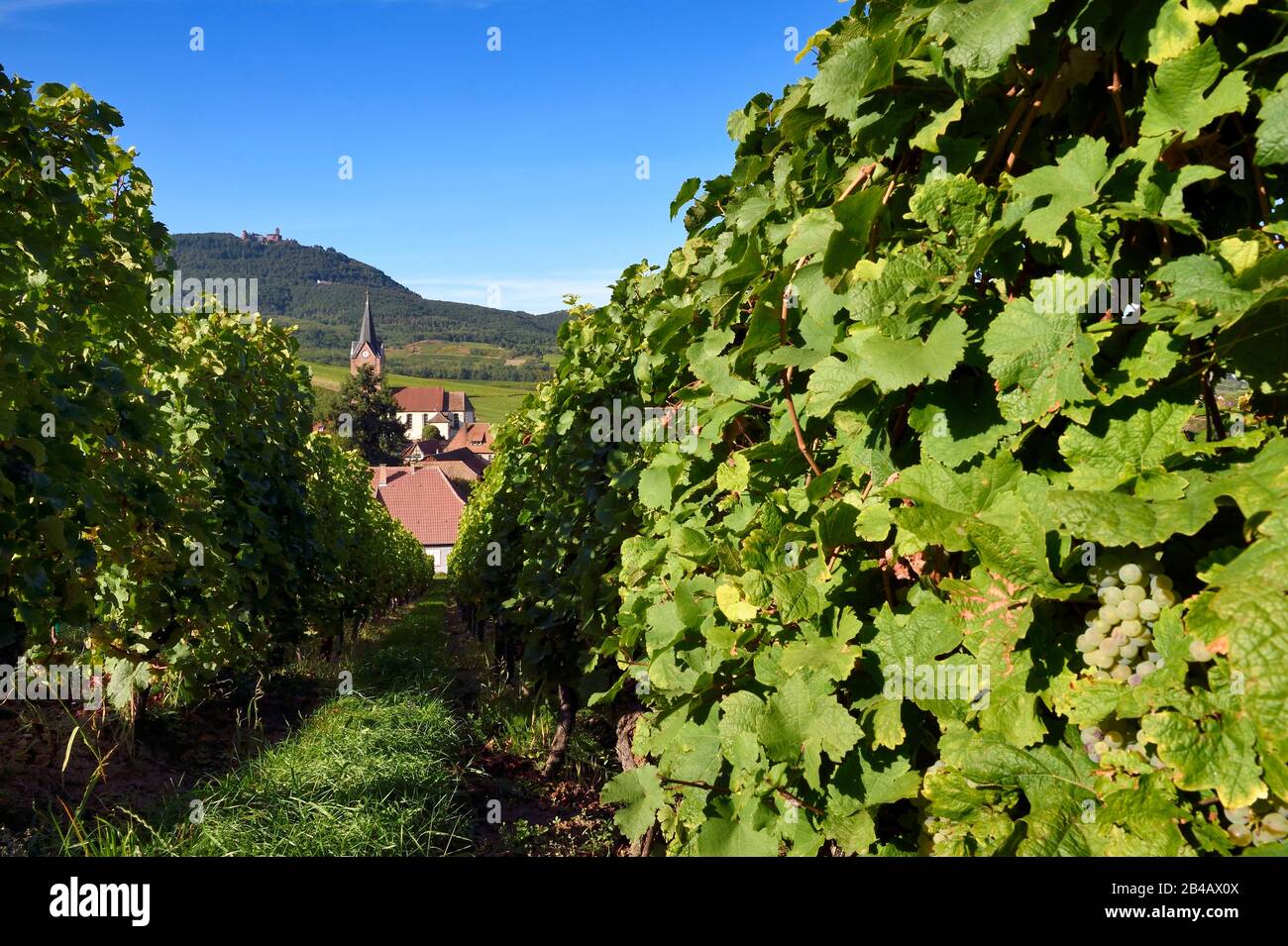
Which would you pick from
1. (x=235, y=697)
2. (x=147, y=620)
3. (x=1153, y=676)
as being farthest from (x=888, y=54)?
(x=235, y=697)

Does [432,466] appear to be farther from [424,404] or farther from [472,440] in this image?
[424,404]

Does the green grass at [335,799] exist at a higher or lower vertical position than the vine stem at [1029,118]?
lower

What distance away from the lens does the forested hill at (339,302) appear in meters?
142

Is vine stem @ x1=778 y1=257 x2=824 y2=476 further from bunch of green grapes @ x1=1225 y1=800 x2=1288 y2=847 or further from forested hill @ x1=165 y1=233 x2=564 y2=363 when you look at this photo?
forested hill @ x1=165 y1=233 x2=564 y2=363

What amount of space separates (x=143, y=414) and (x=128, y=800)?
2.63m

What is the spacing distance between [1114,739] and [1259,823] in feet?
0.59

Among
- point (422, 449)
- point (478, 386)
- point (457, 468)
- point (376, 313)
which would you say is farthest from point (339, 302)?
point (457, 468)

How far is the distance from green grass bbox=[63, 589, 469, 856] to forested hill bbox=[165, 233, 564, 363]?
130m

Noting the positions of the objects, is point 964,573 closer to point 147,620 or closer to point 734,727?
point 734,727

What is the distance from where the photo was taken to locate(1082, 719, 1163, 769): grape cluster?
3.70ft

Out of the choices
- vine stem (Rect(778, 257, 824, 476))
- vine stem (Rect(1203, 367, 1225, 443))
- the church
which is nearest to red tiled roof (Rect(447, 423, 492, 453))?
the church

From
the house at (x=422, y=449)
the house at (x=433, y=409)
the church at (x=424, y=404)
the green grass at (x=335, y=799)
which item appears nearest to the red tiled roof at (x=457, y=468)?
the house at (x=422, y=449)

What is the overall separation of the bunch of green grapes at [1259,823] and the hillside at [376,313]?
12814 centimetres

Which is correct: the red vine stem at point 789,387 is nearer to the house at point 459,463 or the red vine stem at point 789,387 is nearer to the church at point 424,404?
the house at point 459,463
